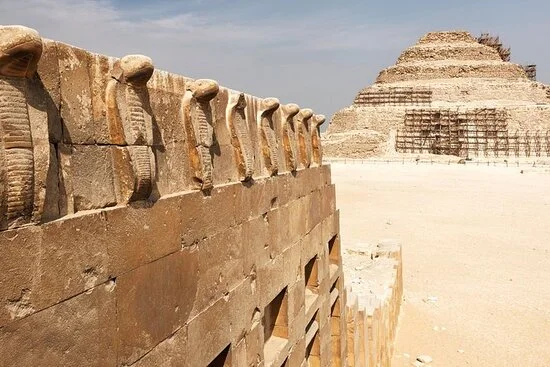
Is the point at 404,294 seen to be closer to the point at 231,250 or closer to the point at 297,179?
the point at 297,179

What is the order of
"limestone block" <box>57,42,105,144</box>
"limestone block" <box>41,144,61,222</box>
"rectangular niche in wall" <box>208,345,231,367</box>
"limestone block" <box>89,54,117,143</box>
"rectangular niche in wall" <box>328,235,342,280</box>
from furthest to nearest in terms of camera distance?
"rectangular niche in wall" <box>328,235,342,280</box>, "rectangular niche in wall" <box>208,345,231,367</box>, "limestone block" <box>89,54,117,143</box>, "limestone block" <box>57,42,105,144</box>, "limestone block" <box>41,144,61,222</box>

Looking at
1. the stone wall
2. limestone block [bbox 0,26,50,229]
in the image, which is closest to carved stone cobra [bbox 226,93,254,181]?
the stone wall

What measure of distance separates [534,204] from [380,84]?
175 feet

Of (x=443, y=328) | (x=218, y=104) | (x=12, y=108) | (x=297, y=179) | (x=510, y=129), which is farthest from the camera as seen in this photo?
(x=510, y=129)

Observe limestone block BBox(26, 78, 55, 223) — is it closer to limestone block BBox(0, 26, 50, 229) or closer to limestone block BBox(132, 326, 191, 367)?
limestone block BBox(0, 26, 50, 229)

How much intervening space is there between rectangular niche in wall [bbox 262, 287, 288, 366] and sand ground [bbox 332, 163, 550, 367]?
6.93 m

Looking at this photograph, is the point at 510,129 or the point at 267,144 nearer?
the point at 267,144

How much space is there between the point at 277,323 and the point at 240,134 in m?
2.26

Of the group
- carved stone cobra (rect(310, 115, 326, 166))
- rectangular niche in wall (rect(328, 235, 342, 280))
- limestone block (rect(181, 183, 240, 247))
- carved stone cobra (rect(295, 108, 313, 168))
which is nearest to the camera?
limestone block (rect(181, 183, 240, 247))

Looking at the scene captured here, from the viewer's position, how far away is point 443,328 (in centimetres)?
1341

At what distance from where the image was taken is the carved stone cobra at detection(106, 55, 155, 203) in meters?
2.87

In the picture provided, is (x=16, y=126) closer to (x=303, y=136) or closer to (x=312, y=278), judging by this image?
(x=303, y=136)

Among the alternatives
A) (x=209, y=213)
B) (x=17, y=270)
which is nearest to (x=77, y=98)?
(x=17, y=270)

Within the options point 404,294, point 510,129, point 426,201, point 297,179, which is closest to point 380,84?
point 510,129
